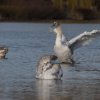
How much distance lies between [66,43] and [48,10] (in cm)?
4549

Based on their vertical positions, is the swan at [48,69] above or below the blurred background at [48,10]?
below

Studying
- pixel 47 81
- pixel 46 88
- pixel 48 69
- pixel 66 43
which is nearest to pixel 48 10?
pixel 66 43

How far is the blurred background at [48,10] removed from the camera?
65.2 metres

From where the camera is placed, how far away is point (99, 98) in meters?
14.6

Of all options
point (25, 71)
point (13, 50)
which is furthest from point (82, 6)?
point (25, 71)

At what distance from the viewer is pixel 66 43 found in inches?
883

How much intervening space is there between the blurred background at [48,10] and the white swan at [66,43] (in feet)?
133

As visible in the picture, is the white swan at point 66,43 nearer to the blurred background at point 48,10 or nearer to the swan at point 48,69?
the swan at point 48,69

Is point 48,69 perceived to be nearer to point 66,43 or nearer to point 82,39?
point 66,43

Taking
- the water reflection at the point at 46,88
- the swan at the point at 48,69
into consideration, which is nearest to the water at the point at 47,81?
the water reflection at the point at 46,88

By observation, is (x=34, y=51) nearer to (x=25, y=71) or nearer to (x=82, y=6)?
(x=25, y=71)

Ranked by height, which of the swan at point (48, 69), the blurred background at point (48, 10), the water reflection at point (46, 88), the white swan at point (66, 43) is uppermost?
the blurred background at point (48, 10)

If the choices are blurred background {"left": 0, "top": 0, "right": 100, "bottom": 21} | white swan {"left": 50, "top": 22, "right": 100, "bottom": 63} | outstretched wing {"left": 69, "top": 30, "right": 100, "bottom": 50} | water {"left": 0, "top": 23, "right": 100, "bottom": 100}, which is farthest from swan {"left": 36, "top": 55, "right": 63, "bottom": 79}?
blurred background {"left": 0, "top": 0, "right": 100, "bottom": 21}

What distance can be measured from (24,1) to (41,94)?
6026cm
